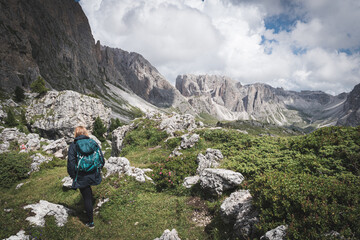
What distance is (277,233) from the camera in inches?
189

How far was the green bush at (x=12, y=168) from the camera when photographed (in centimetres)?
1359

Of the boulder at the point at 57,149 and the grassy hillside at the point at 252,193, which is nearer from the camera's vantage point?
the grassy hillside at the point at 252,193

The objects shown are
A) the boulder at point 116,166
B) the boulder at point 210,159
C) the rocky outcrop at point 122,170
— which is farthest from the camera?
the boulder at point 210,159

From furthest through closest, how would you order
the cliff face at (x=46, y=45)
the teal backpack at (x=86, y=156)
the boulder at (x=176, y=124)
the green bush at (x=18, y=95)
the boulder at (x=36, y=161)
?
the cliff face at (x=46, y=45), the green bush at (x=18, y=95), the boulder at (x=176, y=124), the boulder at (x=36, y=161), the teal backpack at (x=86, y=156)

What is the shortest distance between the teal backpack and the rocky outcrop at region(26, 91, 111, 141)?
151ft

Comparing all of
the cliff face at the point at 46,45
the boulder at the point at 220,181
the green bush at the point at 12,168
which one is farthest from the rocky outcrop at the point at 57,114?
the boulder at the point at 220,181

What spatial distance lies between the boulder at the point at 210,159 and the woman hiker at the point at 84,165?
6.97 m

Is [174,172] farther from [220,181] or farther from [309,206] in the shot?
[309,206]

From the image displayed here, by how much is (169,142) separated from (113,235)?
1271cm

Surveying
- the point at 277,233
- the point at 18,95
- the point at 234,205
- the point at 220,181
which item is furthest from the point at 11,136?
the point at 18,95

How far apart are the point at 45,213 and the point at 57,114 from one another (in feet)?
166

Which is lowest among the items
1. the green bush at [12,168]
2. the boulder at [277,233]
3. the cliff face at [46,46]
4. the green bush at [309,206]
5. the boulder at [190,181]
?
the green bush at [12,168]

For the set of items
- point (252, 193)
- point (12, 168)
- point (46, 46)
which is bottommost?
point (12, 168)

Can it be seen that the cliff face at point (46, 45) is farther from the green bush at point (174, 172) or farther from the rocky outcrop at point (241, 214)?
the rocky outcrop at point (241, 214)
